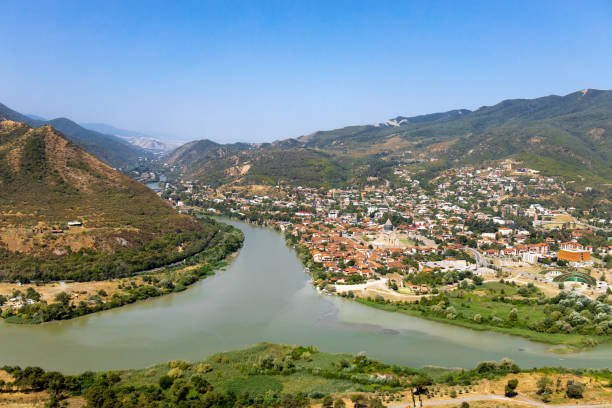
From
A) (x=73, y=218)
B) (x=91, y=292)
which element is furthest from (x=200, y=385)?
(x=73, y=218)

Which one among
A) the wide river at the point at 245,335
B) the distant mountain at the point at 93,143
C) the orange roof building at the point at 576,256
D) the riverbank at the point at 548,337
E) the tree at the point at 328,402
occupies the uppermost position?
the distant mountain at the point at 93,143

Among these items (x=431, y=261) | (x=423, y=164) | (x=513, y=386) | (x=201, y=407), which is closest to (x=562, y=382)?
(x=513, y=386)

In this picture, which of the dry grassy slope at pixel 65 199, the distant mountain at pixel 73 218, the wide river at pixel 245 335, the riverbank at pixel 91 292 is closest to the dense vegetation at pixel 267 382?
the wide river at pixel 245 335

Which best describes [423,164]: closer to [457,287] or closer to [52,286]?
[457,287]

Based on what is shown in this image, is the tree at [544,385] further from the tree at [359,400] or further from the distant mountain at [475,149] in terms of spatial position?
the distant mountain at [475,149]

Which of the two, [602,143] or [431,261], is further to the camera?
[602,143]

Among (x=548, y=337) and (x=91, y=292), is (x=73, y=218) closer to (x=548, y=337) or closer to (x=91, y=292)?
(x=91, y=292)

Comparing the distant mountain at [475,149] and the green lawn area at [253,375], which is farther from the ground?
the distant mountain at [475,149]
